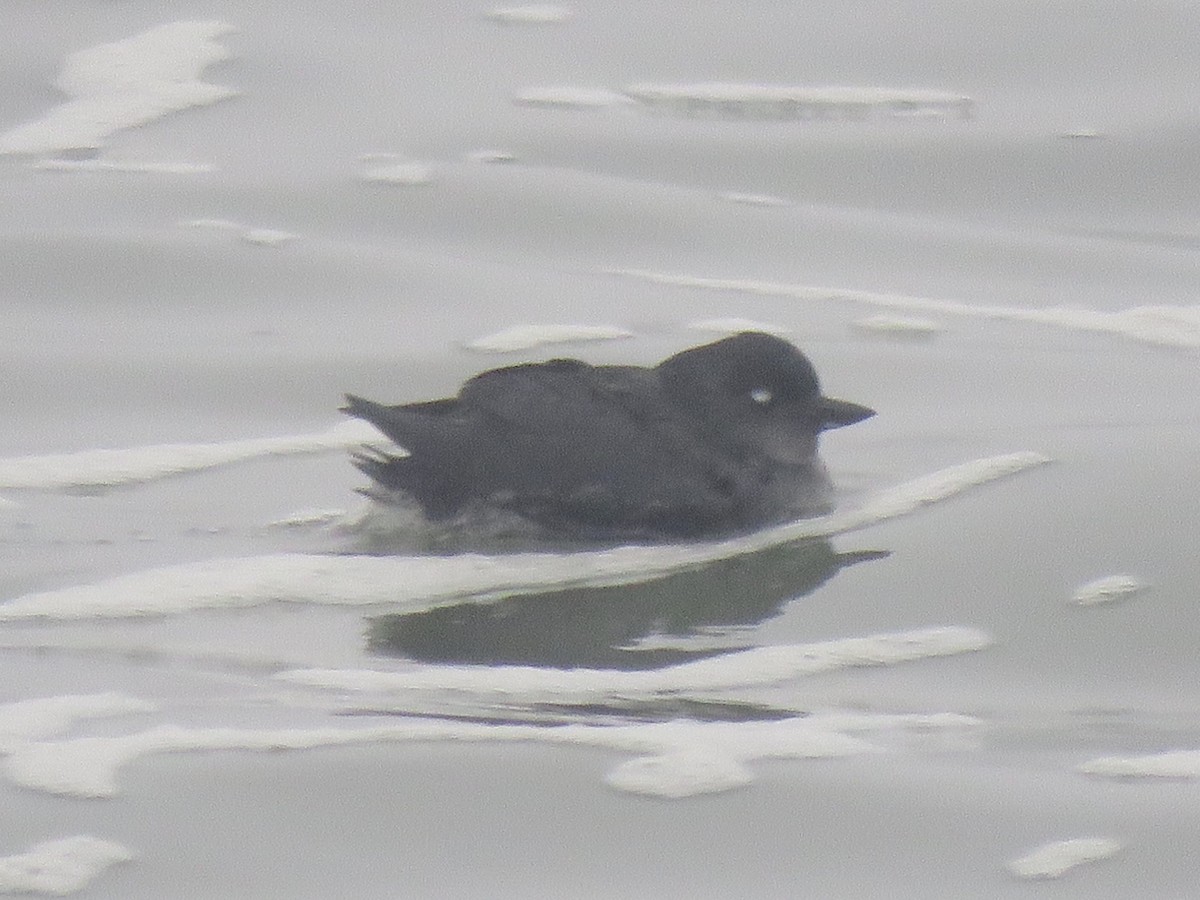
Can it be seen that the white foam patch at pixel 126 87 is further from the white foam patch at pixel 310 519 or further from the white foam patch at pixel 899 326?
the white foam patch at pixel 310 519

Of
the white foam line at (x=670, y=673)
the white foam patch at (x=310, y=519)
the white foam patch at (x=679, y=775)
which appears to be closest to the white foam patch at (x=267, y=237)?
the white foam patch at (x=310, y=519)

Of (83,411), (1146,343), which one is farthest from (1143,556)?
(83,411)

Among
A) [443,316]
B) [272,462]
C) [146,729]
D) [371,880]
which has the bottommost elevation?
[371,880]

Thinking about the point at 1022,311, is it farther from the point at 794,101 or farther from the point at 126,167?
the point at 126,167

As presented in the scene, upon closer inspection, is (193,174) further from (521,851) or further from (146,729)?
(521,851)

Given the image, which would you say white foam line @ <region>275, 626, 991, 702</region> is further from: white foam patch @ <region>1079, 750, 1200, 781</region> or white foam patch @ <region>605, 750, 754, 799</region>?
white foam patch @ <region>1079, 750, 1200, 781</region>

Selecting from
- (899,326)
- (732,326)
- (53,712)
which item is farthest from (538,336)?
(53,712)
